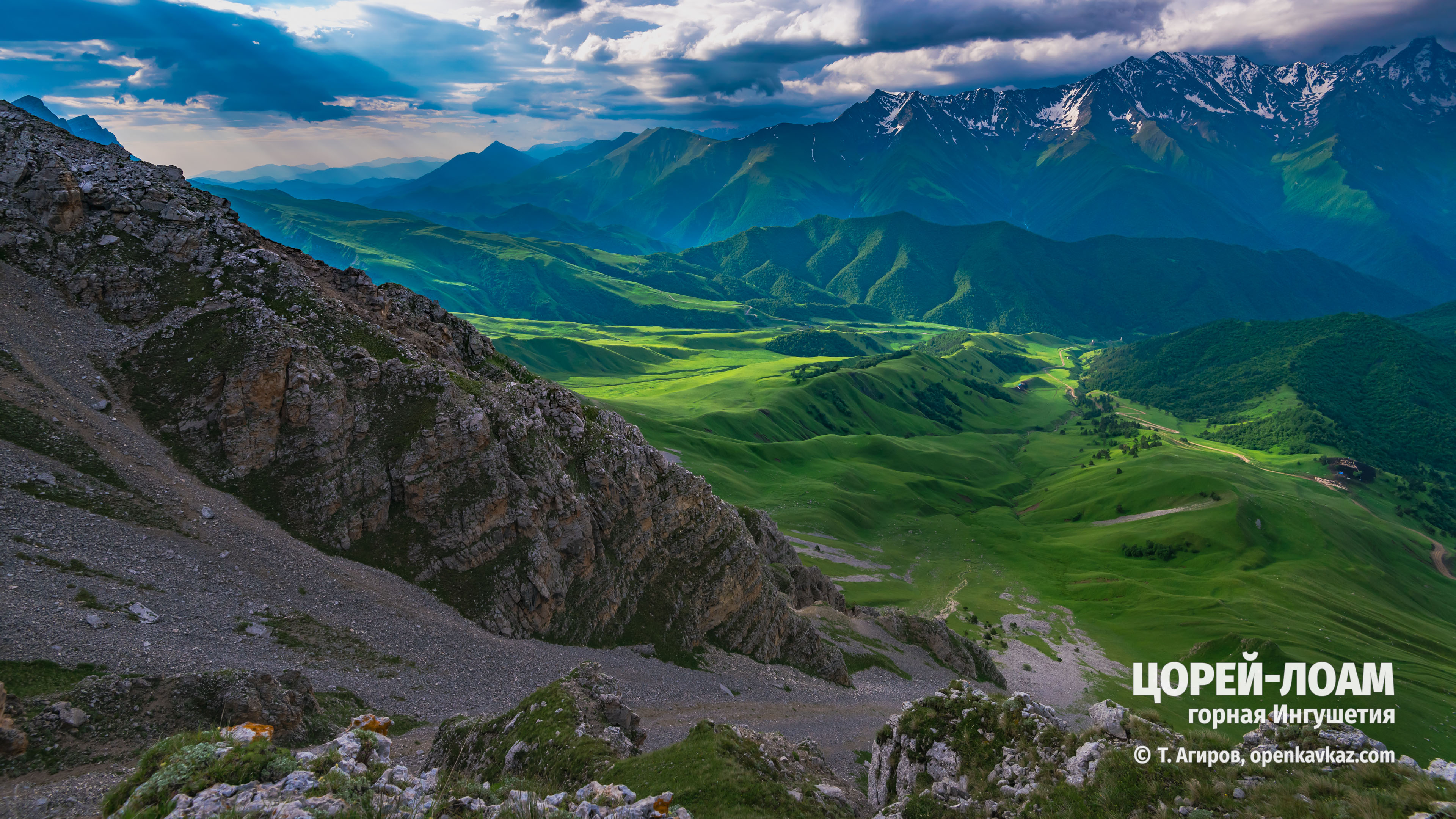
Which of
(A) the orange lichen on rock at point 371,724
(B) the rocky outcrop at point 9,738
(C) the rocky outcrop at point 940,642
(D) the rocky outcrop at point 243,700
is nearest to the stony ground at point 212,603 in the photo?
(D) the rocky outcrop at point 243,700

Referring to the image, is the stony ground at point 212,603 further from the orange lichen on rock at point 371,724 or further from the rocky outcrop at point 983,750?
the rocky outcrop at point 983,750

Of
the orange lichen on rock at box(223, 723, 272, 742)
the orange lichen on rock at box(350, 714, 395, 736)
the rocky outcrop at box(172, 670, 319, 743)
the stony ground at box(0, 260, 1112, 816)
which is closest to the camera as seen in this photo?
the orange lichen on rock at box(223, 723, 272, 742)

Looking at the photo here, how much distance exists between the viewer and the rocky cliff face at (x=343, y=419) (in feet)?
179

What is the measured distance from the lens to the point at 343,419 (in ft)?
189

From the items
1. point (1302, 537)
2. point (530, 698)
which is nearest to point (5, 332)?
point (530, 698)

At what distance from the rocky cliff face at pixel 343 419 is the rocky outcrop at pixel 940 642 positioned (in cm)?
2970

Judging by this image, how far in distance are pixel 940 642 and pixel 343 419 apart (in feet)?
259

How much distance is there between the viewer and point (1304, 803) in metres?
19.3

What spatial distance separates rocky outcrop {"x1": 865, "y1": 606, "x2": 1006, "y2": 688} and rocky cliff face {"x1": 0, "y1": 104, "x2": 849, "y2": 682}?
29702 millimetres

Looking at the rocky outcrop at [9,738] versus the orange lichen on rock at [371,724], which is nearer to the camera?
the rocky outcrop at [9,738]

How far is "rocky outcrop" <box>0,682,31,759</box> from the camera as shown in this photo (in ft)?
84.5

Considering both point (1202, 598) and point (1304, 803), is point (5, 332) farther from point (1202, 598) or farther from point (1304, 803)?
point (1202, 598)

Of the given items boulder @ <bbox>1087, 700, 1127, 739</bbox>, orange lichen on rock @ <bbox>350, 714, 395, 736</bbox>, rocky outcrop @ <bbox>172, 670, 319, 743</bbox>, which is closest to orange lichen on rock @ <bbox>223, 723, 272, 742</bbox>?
orange lichen on rock @ <bbox>350, 714, 395, 736</bbox>

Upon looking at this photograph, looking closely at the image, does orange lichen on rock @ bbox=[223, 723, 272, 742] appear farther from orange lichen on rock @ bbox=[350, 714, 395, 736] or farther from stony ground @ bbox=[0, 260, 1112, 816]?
stony ground @ bbox=[0, 260, 1112, 816]
